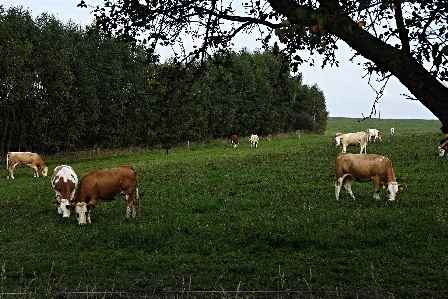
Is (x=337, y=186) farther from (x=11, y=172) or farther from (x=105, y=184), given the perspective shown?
(x=11, y=172)

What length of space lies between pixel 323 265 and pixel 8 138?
37861 mm

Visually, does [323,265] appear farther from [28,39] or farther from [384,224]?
[28,39]

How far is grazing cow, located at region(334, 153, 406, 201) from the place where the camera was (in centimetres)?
1638

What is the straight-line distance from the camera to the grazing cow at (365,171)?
16375 mm

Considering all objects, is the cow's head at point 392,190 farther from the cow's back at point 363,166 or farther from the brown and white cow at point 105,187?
the brown and white cow at point 105,187

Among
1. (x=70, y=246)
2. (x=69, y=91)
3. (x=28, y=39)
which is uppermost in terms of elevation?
(x=28, y=39)

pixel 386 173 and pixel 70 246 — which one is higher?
pixel 386 173

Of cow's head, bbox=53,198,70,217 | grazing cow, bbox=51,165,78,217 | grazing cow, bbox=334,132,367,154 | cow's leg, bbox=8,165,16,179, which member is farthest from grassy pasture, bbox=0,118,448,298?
grazing cow, bbox=334,132,367,154

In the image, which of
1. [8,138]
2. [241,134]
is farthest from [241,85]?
[8,138]

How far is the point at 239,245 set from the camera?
441 inches

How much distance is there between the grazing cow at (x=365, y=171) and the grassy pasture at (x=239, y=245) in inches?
21.5

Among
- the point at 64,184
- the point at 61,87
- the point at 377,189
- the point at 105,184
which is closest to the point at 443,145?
the point at 377,189

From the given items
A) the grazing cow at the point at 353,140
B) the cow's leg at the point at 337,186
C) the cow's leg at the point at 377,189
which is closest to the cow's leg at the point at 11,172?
the cow's leg at the point at 337,186

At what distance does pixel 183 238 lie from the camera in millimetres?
11844
